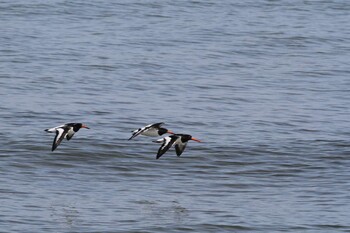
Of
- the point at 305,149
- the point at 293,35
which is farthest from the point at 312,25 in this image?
the point at 305,149

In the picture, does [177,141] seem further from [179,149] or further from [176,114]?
[176,114]

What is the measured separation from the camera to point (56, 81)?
113ft

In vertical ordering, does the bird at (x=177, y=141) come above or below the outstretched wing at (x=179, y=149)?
above

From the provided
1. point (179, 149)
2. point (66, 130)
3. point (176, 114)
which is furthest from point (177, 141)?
point (176, 114)

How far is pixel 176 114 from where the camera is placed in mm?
30781

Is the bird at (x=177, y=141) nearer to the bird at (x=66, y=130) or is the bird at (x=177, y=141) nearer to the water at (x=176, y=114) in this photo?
the water at (x=176, y=114)

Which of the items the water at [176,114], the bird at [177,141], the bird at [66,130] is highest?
the bird at [66,130]

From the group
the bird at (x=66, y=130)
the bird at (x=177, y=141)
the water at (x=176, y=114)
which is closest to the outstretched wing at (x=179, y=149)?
the bird at (x=177, y=141)

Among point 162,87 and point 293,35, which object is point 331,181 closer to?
point 162,87

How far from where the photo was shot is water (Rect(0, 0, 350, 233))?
22203 millimetres

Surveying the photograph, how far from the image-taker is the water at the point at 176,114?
22203mm

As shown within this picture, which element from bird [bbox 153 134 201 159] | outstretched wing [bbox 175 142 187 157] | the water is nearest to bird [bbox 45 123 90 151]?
the water

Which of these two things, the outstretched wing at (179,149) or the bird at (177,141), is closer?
the bird at (177,141)

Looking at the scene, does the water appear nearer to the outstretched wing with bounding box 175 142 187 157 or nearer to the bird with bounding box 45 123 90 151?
the outstretched wing with bounding box 175 142 187 157
